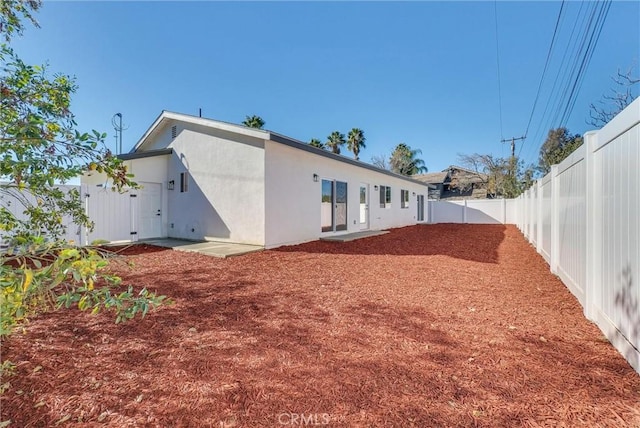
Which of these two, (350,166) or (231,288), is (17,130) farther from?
(350,166)

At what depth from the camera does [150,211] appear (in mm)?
10445

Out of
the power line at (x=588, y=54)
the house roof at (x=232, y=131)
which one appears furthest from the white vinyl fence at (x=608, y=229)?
the house roof at (x=232, y=131)

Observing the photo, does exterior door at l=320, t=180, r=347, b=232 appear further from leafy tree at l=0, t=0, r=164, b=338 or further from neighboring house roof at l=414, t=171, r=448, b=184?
neighboring house roof at l=414, t=171, r=448, b=184

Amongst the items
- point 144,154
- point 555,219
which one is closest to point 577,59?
point 555,219

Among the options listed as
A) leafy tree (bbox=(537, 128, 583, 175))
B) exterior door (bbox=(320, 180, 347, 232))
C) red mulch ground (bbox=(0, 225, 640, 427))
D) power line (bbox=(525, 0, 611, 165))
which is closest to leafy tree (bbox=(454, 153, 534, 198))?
leafy tree (bbox=(537, 128, 583, 175))

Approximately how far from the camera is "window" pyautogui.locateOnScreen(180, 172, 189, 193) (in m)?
10.2

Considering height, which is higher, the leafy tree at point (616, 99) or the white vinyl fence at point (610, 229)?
the leafy tree at point (616, 99)

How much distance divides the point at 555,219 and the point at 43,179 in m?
7.13

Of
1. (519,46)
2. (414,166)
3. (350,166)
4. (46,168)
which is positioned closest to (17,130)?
(46,168)

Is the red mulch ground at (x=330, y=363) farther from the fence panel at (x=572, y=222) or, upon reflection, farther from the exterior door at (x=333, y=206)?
the exterior door at (x=333, y=206)

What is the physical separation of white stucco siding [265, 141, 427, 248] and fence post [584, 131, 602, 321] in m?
6.77

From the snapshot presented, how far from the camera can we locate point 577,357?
2.48 meters

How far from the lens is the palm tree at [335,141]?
106 ft
